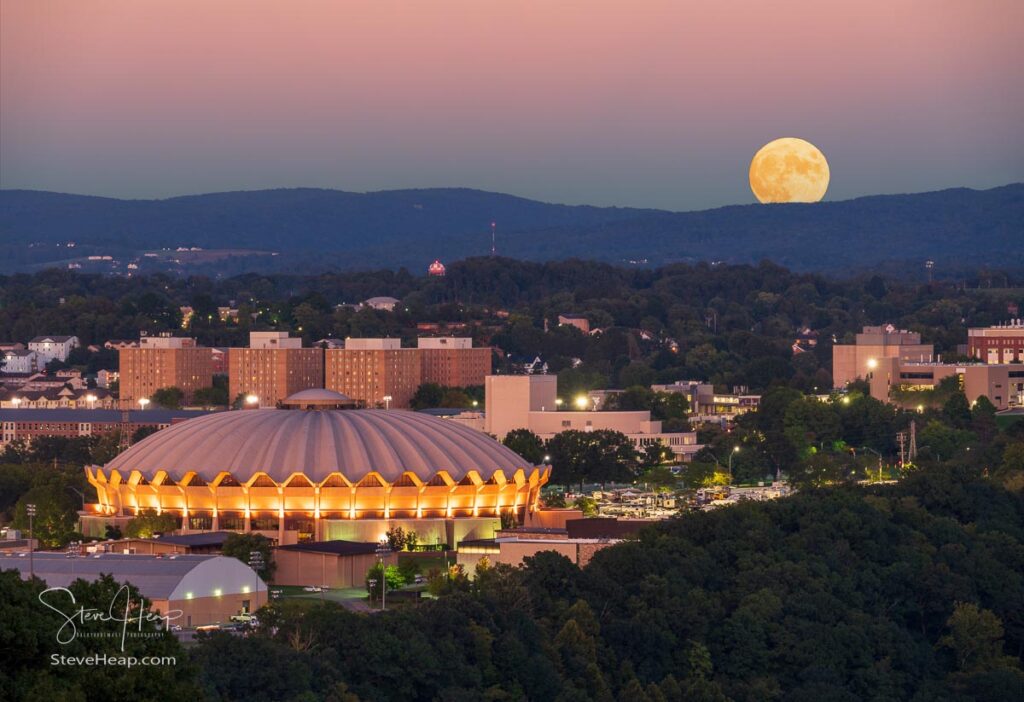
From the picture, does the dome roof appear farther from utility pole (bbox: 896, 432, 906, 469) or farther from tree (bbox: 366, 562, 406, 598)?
utility pole (bbox: 896, 432, 906, 469)

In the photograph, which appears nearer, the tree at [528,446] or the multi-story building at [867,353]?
the tree at [528,446]

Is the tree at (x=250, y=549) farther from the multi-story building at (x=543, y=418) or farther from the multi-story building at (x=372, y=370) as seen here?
the multi-story building at (x=372, y=370)

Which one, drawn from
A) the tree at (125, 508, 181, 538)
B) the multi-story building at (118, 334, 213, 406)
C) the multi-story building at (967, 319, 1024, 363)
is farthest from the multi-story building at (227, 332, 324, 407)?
the tree at (125, 508, 181, 538)

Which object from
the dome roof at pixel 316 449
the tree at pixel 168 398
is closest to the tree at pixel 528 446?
the dome roof at pixel 316 449

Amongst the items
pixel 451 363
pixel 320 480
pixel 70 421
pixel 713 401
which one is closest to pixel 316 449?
pixel 320 480

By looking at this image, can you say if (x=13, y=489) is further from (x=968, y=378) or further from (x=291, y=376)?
(x=291, y=376)

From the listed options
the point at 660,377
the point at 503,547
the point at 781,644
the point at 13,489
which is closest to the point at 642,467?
the point at 13,489
